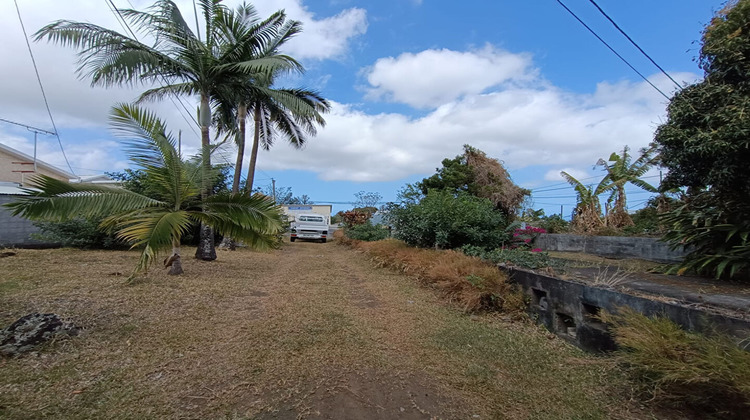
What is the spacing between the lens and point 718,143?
4.17m

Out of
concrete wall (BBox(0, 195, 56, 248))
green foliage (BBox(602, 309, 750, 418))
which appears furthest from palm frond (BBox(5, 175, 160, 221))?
green foliage (BBox(602, 309, 750, 418))

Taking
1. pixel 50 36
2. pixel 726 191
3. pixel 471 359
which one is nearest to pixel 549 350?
pixel 471 359

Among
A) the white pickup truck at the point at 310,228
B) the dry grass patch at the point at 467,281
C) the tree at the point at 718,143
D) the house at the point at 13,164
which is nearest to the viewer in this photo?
the tree at the point at 718,143

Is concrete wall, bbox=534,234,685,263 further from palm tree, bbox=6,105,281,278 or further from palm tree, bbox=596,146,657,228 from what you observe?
palm tree, bbox=6,105,281,278

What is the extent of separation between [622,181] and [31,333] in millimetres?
14474

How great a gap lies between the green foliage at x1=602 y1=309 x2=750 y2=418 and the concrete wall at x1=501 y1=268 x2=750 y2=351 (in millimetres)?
144

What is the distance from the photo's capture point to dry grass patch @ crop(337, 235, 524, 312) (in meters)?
5.54

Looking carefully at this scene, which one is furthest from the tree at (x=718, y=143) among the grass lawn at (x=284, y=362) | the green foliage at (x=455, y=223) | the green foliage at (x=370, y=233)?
the green foliage at (x=370, y=233)

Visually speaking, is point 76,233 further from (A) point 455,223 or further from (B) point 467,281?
(B) point 467,281

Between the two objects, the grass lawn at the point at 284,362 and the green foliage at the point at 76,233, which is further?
the green foliage at the point at 76,233

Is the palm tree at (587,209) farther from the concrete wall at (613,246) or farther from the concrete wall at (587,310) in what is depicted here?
the concrete wall at (587,310)

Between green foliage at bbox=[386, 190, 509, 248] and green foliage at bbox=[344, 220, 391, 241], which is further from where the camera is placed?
green foliage at bbox=[344, 220, 391, 241]

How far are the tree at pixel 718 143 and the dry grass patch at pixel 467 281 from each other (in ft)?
8.23

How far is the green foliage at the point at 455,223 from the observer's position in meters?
8.79
